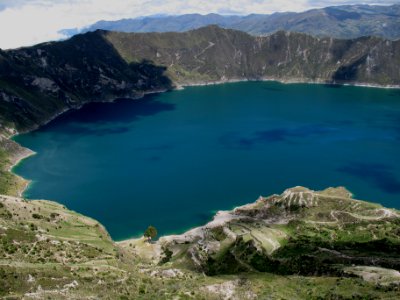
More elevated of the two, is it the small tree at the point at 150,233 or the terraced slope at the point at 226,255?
the terraced slope at the point at 226,255

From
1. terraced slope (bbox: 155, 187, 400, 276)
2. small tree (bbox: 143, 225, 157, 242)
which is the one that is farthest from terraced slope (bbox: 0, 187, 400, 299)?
small tree (bbox: 143, 225, 157, 242)

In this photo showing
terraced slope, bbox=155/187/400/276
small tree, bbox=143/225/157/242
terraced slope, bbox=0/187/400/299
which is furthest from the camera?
small tree, bbox=143/225/157/242

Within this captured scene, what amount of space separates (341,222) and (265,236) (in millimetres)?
24344

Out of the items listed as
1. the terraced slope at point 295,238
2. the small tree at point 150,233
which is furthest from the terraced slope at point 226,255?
the small tree at point 150,233

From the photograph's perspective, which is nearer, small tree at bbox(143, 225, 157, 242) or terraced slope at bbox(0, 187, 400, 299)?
terraced slope at bbox(0, 187, 400, 299)

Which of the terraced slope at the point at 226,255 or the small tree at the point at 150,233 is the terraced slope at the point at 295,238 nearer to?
the terraced slope at the point at 226,255

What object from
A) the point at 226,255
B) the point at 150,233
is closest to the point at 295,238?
the point at 226,255

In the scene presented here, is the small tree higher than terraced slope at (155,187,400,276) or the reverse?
the reverse

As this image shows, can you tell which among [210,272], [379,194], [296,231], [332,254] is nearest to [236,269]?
[210,272]

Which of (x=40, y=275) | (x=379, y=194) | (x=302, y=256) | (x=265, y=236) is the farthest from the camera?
(x=379, y=194)

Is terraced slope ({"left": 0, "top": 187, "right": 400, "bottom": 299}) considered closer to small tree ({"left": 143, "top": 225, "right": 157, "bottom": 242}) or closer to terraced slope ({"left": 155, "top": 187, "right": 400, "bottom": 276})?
terraced slope ({"left": 155, "top": 187, "right": 400, "bottom": 276})

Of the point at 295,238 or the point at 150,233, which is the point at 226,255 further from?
the point at 150,233

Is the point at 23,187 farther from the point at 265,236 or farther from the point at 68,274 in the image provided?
the point at 68,274

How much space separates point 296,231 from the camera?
12450 centimetres
